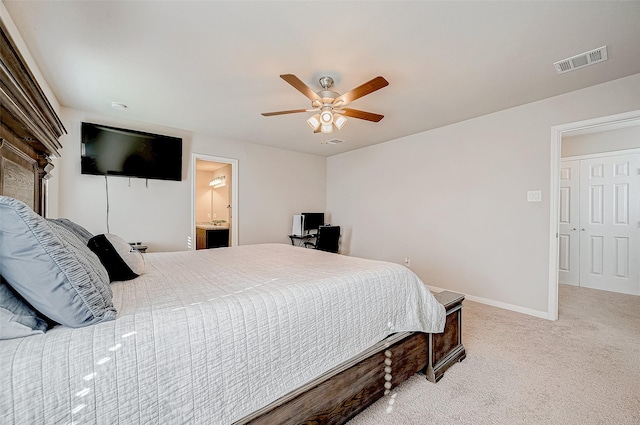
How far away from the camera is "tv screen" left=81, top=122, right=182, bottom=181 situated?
3.35 metres

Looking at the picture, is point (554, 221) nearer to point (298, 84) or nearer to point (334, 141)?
point (298, 84)

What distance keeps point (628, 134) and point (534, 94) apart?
2382mm

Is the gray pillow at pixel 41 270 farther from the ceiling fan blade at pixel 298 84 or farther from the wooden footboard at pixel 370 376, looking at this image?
the ceiling fan blade at pixel 298 84

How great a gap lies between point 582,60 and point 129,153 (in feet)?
16.1

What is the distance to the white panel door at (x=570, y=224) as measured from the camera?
14.4 feet

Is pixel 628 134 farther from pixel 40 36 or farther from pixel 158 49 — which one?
pixel 40 36

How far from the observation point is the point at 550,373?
Result: 1.98 m

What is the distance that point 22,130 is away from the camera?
61.2 inches

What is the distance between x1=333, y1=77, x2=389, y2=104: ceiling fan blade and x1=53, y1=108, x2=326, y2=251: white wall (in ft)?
9.06

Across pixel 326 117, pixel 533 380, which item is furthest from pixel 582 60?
pixel 533 380

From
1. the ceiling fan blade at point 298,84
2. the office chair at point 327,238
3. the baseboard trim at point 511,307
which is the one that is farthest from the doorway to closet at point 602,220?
the ceiling fan blade at point 298,84

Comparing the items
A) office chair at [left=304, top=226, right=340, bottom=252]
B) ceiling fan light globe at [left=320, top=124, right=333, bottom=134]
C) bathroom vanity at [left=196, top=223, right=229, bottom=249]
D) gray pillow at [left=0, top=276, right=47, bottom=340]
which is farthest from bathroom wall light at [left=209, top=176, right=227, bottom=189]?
gray pillow at [left=0, top=276, right=47, bottom=340]

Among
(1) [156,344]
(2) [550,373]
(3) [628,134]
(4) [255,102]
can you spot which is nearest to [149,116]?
(4) [255,102]

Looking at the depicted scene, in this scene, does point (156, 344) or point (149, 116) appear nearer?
point (156, 344)
